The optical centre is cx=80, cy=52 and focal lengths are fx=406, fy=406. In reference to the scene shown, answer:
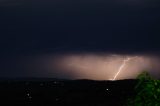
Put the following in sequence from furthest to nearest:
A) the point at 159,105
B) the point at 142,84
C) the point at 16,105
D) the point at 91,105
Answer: the point at 91,105
the point at 16,105
the point at 142,84
the point at 159,105

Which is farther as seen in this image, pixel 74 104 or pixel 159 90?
pixel 74 104

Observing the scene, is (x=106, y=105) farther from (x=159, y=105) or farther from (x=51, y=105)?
(x=159, y=105)

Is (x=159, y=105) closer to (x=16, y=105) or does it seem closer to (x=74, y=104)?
(x=16, y=105)

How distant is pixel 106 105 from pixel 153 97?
129215mm

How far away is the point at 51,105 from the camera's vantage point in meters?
131

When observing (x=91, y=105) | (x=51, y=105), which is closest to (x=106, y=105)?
(x=91, y=105)

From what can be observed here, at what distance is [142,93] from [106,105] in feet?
423

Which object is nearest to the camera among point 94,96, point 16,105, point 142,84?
point 142,84

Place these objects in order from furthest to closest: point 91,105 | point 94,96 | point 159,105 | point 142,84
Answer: point 94,96, point 91,105, point 142,84, point 159,105

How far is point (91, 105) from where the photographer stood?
133 meters

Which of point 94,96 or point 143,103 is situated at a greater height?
point 94,96

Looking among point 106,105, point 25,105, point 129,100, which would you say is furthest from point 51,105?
point 129,100

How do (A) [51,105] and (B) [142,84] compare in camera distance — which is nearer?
(B) [142,84]

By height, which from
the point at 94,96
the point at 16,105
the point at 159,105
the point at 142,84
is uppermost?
the point at 94,96
